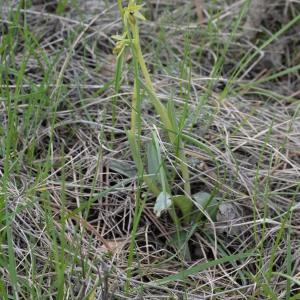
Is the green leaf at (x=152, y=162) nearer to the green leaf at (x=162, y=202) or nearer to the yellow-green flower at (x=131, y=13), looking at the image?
the green leaf at (x=162, y=202)

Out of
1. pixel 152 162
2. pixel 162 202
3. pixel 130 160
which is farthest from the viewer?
pixel 130 160

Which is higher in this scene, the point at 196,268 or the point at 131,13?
the point at 131,13

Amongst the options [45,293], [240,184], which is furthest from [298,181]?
[45,293]

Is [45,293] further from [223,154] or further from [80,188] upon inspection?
[223,154]

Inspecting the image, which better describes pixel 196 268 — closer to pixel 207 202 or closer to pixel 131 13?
pixel 207 202

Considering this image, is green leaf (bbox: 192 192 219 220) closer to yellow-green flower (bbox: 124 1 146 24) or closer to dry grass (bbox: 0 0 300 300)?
dry grass (bbox: 0 0 300 300)

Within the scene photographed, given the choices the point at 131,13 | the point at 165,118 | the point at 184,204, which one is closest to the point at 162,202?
the point at 184,204
